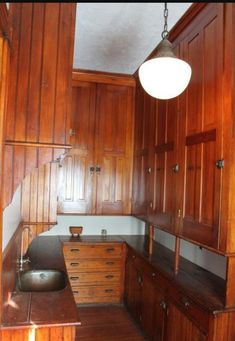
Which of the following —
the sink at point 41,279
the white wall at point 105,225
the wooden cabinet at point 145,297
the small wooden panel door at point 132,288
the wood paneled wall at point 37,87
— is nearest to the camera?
the wood paneled wall at point 37,87

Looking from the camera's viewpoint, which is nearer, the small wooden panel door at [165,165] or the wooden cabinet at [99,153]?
Result: the small wooden panel door at [165,165]

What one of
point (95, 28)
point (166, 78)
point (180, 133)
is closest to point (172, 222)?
point (180, 133)

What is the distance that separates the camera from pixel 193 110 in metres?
2.21

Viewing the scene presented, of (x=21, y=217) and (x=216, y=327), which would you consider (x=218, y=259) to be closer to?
(x=216, y=327)

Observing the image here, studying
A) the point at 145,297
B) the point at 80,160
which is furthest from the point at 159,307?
the point at 80,160

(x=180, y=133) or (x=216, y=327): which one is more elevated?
(x=180, y=133)

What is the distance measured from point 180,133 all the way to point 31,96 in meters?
1.30

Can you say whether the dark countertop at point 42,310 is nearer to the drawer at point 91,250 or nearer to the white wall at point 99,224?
the drawer at point 91,250

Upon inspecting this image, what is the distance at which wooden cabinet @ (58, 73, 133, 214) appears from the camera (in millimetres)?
3682

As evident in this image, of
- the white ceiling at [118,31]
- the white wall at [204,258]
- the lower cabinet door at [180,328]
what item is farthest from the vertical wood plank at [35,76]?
the white wall at [204,258]

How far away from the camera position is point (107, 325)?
3141 millimetres

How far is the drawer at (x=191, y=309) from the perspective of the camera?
6.09 ft

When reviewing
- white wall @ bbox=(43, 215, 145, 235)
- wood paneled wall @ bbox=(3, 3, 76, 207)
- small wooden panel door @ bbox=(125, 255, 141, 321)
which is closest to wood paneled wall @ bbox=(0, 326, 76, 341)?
wood paneled wall @ bbox=(3, 3, 76, 207)

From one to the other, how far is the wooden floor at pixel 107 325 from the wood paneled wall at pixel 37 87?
2119 millimetres
